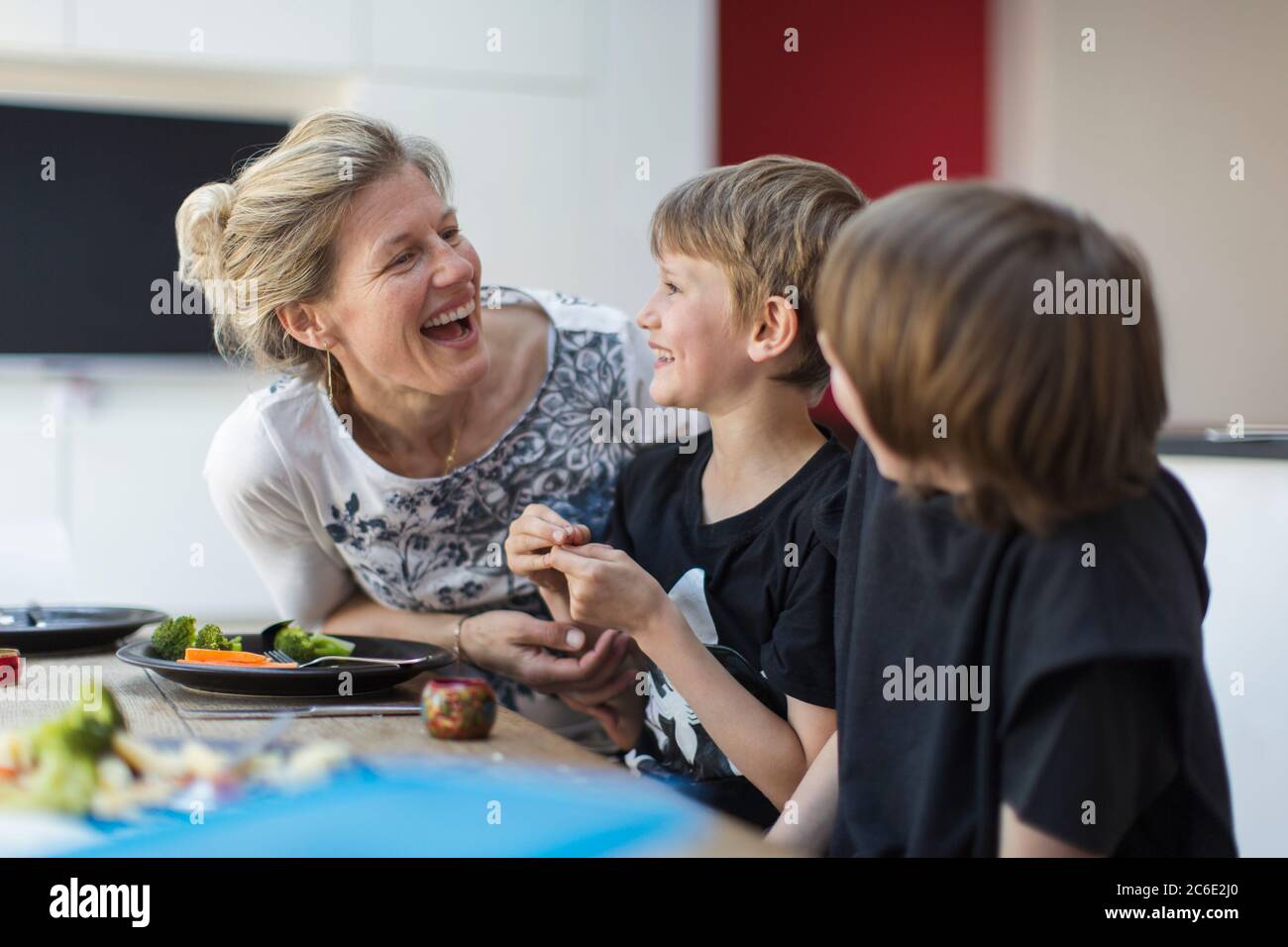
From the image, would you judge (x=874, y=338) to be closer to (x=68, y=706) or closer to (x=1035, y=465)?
(x=1035, y=465)

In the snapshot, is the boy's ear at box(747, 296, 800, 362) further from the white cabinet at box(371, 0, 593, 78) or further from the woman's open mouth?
the white cabinet at box(371, 0, 593, 78)

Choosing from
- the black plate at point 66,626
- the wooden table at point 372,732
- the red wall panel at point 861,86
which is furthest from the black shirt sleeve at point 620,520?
the red wall panel at point 861,86

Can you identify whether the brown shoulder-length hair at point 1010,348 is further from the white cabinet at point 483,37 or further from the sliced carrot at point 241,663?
the white cabinet at point 483,37

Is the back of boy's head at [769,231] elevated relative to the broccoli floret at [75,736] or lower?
elevated

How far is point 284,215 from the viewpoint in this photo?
5.60ft

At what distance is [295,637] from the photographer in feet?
4.91

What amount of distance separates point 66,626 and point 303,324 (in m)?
0.52

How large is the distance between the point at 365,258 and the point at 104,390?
110 inches

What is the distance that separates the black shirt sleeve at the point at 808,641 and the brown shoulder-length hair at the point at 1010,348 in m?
0.43

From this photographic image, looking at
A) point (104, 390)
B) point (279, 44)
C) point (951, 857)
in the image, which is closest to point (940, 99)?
point (279, 44)

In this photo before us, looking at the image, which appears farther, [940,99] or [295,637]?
[940,99]

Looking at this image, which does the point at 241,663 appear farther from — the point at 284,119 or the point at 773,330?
→ the point at 284,119

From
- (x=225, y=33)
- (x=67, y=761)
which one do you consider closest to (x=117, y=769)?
(x=67, y=761)

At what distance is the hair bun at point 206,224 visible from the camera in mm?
1783
